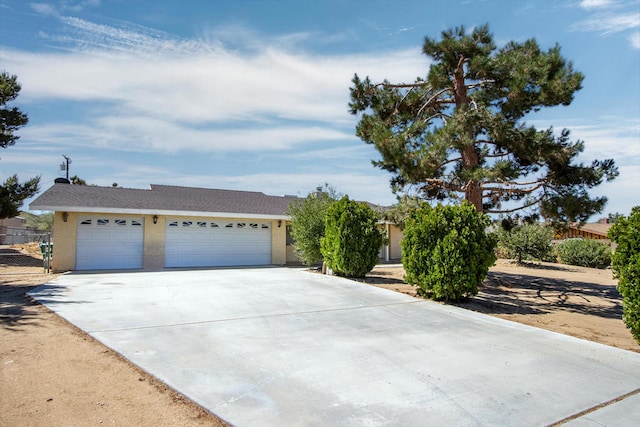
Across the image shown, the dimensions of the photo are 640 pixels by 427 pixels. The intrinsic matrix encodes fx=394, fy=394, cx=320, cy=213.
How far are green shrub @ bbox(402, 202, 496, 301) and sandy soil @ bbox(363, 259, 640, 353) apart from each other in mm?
671

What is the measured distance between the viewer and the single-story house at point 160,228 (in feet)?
47.8

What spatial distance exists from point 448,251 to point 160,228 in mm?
11744

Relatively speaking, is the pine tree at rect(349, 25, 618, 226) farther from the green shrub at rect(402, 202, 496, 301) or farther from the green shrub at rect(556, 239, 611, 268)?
the green shrub at rect(556, 239, 611, 268)

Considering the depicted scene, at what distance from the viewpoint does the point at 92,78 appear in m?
13.3

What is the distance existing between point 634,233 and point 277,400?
536 centimetres

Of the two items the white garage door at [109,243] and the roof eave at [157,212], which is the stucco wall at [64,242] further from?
the roof eave at [157,212]

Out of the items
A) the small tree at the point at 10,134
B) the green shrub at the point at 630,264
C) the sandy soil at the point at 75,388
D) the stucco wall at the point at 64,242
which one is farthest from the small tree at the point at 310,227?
the small tree at the point at 10,134

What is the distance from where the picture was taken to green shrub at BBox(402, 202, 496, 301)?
8.98m

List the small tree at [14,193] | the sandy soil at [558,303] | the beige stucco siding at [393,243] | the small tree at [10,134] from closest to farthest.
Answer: the sandy soil at [558,303], the small tree at [10,134], the small tree at [14,193], the beige stucco siding at [393,243]

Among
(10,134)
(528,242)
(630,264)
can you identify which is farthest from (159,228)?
(528,242)

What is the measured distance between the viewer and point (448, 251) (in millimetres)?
8977

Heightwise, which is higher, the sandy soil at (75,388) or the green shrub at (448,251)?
the green shrub at (448,251)

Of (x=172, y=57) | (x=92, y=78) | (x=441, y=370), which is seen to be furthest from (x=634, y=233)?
(x=92, y=78)

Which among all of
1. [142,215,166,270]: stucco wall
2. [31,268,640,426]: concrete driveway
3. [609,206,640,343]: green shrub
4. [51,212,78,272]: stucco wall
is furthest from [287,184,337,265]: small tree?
[609,206,640,343]: green shrub
